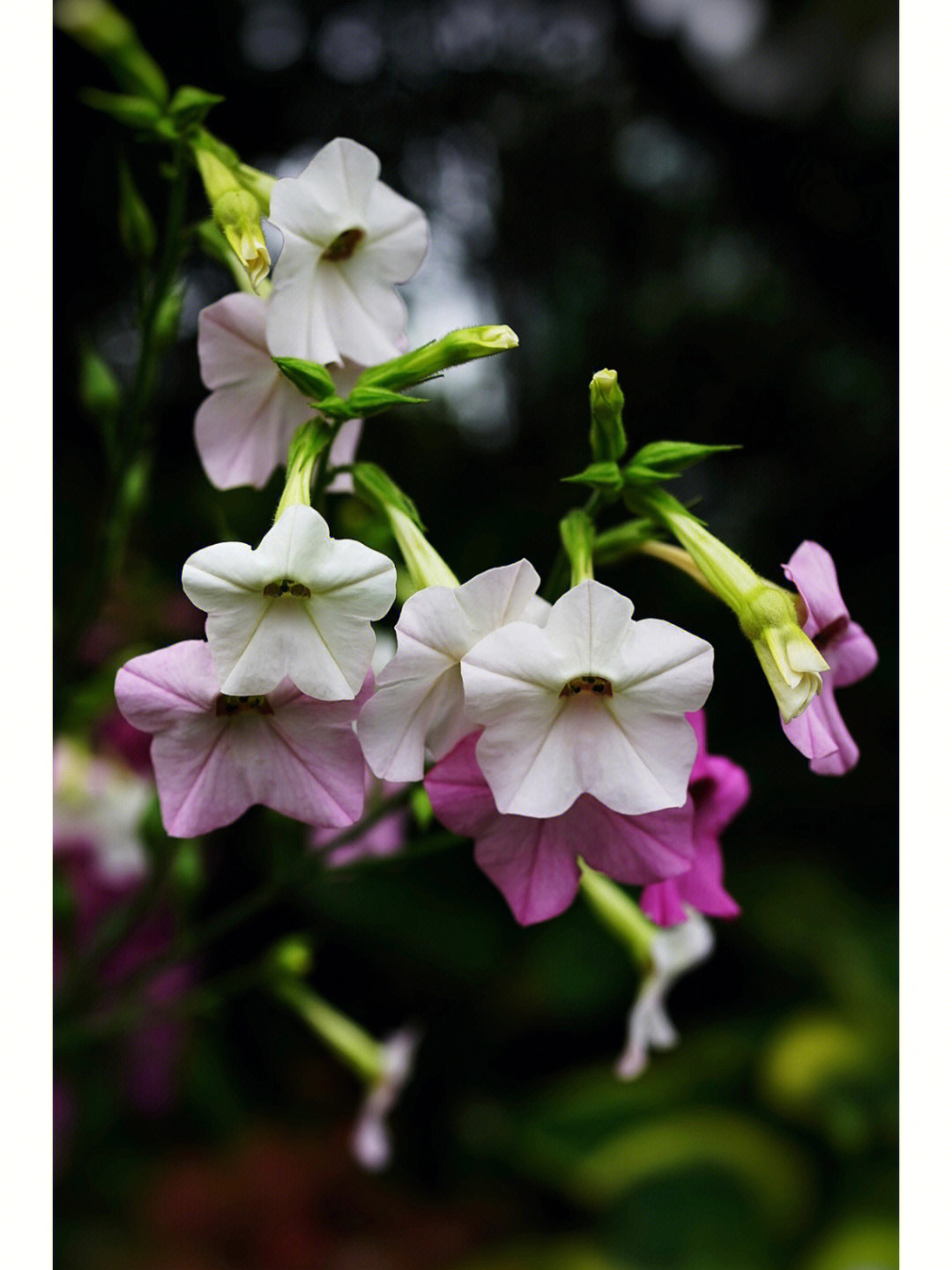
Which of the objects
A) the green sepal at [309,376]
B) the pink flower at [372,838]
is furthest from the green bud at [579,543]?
the pink flower at [372,838]

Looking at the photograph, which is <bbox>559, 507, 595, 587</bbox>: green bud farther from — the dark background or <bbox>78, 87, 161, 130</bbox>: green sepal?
the dark background

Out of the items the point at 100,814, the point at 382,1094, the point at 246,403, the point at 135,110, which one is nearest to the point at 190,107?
the point at 135,110

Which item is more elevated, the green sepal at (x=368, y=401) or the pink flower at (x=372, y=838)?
the green sepal at (x=368, y=401)

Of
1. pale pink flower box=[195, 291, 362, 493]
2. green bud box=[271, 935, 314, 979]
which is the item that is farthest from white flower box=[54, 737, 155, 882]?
pale pink flower box=[195, 291, 362, 493]

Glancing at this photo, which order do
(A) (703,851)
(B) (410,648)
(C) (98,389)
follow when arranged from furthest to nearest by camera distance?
1. (C) (98,389)
2. (A) (703,851)
3. (B) (410,648)

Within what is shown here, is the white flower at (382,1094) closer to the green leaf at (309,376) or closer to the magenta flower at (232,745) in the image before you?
the magenta flower at (232,745)

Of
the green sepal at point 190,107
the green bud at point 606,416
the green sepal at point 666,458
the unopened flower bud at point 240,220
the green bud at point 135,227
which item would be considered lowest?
the green sepal at point 666,458

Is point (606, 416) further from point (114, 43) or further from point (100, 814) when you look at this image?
point (100, 814)
